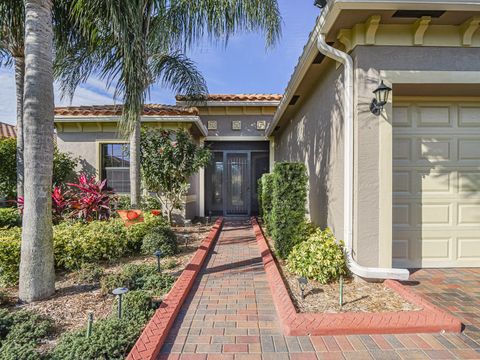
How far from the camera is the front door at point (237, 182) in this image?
38.4ft

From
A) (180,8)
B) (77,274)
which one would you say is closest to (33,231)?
(77,274)

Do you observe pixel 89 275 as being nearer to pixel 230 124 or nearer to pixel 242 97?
pixel 230 124

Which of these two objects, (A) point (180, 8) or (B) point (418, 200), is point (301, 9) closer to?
(A) point (180, 8)

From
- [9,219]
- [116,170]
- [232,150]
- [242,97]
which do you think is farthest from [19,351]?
[242,97]

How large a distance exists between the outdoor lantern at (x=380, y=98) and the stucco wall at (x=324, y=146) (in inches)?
21.7

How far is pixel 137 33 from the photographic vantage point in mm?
4633

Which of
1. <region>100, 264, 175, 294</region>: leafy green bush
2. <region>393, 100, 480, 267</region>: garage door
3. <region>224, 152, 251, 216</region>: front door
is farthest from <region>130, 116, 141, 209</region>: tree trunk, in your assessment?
<region>393, 100, 480, 267</region>: garage door

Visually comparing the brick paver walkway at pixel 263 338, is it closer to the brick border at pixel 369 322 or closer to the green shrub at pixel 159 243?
the brick border at pixel 369 322

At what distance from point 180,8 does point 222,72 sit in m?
4.79

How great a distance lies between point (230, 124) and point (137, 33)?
711 centimetres

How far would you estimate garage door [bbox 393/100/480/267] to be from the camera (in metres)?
4.55

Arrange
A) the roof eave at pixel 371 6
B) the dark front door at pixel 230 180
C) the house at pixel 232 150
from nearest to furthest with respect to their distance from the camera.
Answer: the roof eave at pixel 371 6 → the house at pixel 232 150 → the dark front door at pixel 230 180

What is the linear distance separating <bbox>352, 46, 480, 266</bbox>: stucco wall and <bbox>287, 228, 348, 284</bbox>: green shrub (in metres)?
0.29

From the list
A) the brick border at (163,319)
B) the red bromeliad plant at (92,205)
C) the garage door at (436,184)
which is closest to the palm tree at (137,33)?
the red bromeliad plant at (92,205)
